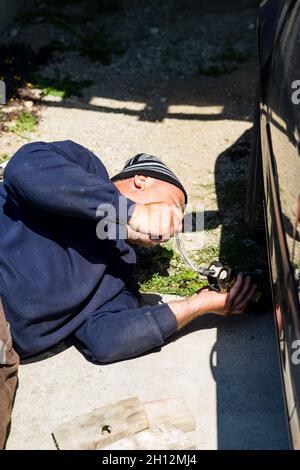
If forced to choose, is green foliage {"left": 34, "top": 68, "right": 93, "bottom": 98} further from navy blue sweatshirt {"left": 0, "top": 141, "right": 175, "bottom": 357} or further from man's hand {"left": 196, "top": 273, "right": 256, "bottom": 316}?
man's hand {"left": 196, "top": 273, "right": 256, "bottom": 316}

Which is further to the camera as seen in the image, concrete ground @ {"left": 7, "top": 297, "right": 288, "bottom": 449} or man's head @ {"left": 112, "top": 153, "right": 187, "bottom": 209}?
man's head @ {"left": 112, "top": 153, "right": 187, "bottom": 209}

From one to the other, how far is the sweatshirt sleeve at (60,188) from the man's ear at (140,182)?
280mm

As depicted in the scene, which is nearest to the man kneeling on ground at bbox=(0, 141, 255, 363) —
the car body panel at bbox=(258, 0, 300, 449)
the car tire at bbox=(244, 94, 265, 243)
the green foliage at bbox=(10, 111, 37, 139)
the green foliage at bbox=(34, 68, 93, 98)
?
the car body panel at bbox=(258, 0, 300, 449)

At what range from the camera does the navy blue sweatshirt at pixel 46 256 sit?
3.21 meters

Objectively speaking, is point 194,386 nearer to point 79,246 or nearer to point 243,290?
point 243,290

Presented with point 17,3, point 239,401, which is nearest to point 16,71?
point 17,3

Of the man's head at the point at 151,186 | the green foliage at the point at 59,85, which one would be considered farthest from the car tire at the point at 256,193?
the green foliage at the point at 59,85

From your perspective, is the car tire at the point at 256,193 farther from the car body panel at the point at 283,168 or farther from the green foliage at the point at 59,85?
the green foliage at the point at 59,85

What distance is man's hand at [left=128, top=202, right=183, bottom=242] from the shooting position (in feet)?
10.3

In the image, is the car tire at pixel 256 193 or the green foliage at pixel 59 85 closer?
the car tire at pixel 256 193

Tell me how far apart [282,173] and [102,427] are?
117 centimetres

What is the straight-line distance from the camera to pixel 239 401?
129 inches

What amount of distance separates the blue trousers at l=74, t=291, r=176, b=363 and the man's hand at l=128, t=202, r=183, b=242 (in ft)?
1.49

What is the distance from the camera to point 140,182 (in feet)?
11.4
